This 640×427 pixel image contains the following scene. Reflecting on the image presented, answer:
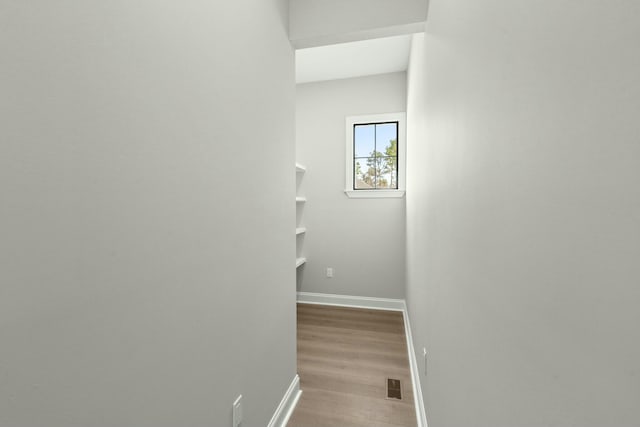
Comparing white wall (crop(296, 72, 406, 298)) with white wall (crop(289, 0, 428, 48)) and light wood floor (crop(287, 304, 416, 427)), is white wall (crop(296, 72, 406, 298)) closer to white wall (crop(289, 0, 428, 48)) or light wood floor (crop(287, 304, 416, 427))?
light wood floor (crop(287, 304, 416, 427))

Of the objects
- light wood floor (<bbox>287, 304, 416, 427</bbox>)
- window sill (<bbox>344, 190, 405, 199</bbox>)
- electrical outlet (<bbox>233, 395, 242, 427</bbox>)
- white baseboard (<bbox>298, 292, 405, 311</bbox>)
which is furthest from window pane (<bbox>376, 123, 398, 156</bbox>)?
electrical outlet (<bbox>233, 395, 242, 427</bbox>)

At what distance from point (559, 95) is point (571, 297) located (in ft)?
0.76

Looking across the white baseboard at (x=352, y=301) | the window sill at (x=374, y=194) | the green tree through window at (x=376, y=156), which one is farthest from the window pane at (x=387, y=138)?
the white baseboard at (x=352, y=301)

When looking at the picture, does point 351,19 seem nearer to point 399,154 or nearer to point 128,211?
point 128,211

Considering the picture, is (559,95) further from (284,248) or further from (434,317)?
(284,248)

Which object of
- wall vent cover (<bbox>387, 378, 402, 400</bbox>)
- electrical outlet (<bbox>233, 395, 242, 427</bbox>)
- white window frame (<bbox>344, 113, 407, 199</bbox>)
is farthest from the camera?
white window frame (<bbox>344, 113, 407, 199</bbox>)

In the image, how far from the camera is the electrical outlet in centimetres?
119

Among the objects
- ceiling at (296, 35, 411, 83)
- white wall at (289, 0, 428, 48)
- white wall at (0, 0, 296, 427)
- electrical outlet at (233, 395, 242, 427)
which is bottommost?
electrical outlet at (233, 395, 242, 427)

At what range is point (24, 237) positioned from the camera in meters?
0.52

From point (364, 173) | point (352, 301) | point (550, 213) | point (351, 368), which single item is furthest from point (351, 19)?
point (352, 301)

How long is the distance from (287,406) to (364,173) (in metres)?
2.51

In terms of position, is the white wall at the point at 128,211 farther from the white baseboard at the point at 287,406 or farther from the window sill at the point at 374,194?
Result: the window sill at the point at 374,194

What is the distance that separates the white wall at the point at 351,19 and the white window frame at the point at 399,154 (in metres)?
1.77

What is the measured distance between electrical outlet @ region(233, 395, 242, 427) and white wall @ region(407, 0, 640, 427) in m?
0.83
